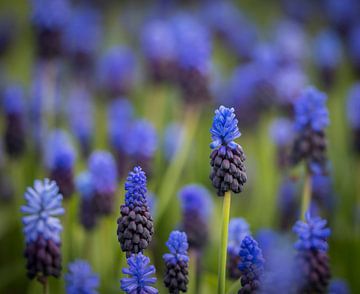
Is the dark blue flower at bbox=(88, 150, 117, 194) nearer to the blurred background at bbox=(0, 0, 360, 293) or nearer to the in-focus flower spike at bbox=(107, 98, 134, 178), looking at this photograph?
the blurred background at bbox=(0, 0, 360, 293)

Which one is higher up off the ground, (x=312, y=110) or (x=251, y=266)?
(x=312, y=110)

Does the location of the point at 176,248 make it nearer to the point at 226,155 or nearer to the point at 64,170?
the point at 226,155

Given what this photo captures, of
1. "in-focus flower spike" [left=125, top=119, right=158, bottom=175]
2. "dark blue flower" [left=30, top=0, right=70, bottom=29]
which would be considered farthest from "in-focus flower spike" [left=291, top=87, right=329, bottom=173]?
"dark blue flower" [left=30, top=0, right=70, bottom=29]

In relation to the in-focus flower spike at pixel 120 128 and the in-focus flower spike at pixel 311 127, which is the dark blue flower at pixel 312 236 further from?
the in-focus flower spike at pixel 120 128

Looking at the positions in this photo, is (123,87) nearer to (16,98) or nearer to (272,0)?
(16,98)

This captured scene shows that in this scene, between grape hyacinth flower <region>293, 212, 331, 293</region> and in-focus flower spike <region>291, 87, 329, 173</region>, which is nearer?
grape hyacinth flower <region>293, 212, 331, 293</region>

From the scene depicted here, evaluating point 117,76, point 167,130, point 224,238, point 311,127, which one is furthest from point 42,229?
point 117,76
